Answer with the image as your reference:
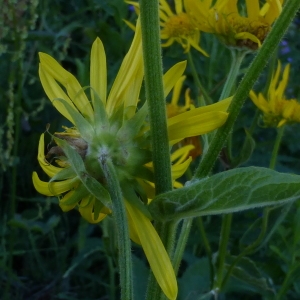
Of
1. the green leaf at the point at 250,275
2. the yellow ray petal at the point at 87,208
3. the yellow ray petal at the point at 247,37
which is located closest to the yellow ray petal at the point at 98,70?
the yellow ray petal at the point at 87,208

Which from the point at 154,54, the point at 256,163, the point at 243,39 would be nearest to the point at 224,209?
the point at 154,54

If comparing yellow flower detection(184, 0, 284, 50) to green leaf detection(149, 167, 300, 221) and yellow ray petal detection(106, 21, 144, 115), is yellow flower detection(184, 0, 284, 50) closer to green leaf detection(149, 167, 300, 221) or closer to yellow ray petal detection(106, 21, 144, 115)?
yellow ray petal detection(106, 21, 144, 115)

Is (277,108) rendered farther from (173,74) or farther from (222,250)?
(173,74)

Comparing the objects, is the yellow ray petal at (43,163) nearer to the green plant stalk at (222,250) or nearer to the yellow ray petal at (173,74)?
the yellow ray petal at (173,74)

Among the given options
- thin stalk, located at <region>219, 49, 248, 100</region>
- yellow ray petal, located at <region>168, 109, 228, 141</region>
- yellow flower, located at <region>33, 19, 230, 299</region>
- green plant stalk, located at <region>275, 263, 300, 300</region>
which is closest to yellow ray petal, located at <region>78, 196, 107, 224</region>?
yellow flower, located at <region>33, 19, 230, 299</region>

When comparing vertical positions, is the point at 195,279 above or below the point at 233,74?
below

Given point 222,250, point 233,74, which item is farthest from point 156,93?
point 222,250
